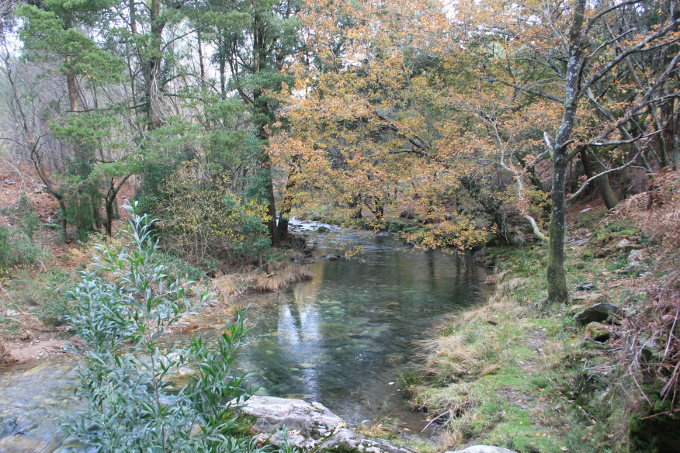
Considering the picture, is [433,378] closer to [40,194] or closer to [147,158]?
[147,158]

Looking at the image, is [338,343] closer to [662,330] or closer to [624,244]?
[662,330]

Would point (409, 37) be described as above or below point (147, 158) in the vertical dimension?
above

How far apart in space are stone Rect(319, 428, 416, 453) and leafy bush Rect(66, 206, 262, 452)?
1977 millimetres

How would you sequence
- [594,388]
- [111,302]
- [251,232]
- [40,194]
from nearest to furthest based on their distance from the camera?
1. [111,302]
2. [594,388]
3. [251,232]
4. [40,194]

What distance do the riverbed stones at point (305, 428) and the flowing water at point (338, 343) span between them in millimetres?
656

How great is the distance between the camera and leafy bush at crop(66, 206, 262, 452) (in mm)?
2451

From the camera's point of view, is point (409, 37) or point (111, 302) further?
point (409, 37)

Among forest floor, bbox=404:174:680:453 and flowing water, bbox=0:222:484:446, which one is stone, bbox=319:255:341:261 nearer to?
flowing water, bbox=0:222:484:446

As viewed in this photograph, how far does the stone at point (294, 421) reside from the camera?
467 centimetres

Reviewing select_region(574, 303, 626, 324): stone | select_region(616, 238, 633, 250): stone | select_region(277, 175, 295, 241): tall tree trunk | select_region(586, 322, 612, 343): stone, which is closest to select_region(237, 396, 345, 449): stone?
select_region(586, 322, 612, 343): stone

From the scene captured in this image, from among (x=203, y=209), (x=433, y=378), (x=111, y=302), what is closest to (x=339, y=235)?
(x=203, y=209)

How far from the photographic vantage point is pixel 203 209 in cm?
1460

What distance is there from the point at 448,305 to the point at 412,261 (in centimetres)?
653

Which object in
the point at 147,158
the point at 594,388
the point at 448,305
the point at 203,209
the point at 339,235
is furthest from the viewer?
the point at 339,235
